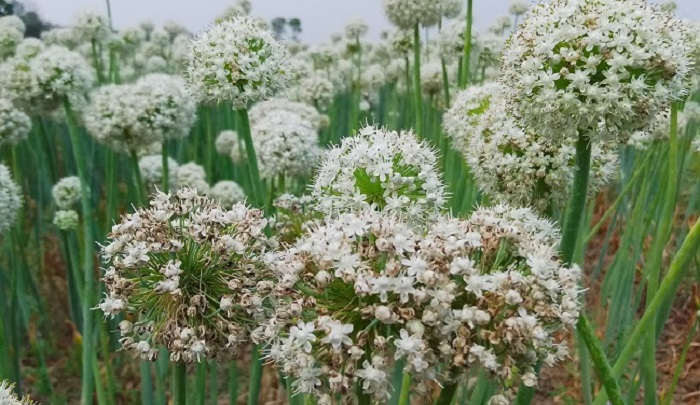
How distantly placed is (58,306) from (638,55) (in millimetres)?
4149

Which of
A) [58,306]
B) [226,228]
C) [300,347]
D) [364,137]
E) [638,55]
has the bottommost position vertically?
[58,306]

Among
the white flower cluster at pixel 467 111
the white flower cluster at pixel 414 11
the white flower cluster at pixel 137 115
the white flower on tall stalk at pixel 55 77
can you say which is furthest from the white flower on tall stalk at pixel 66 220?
the white flower cluster at pixel 414 11

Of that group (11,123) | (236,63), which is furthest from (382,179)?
(11,123)

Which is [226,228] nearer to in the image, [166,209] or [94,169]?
[166,209]

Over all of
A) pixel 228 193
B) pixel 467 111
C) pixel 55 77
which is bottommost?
pixel 228 193

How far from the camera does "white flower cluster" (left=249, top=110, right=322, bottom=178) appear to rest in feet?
10.1

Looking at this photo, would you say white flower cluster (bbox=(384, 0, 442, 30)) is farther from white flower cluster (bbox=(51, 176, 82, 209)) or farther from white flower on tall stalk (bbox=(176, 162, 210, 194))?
white flower cluster (bbox=(51, 176, 82, 209))

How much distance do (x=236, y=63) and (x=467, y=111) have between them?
70 centimetres

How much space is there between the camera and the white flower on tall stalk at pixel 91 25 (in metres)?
4.90

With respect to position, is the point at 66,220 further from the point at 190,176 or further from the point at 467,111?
the point at 467,111

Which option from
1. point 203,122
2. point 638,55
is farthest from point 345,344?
point 203,122

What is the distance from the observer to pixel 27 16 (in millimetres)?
7301

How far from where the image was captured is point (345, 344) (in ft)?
3.19

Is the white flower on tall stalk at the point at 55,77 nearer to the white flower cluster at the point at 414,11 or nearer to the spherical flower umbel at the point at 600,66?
the white flower cluster at the point at 414,11
